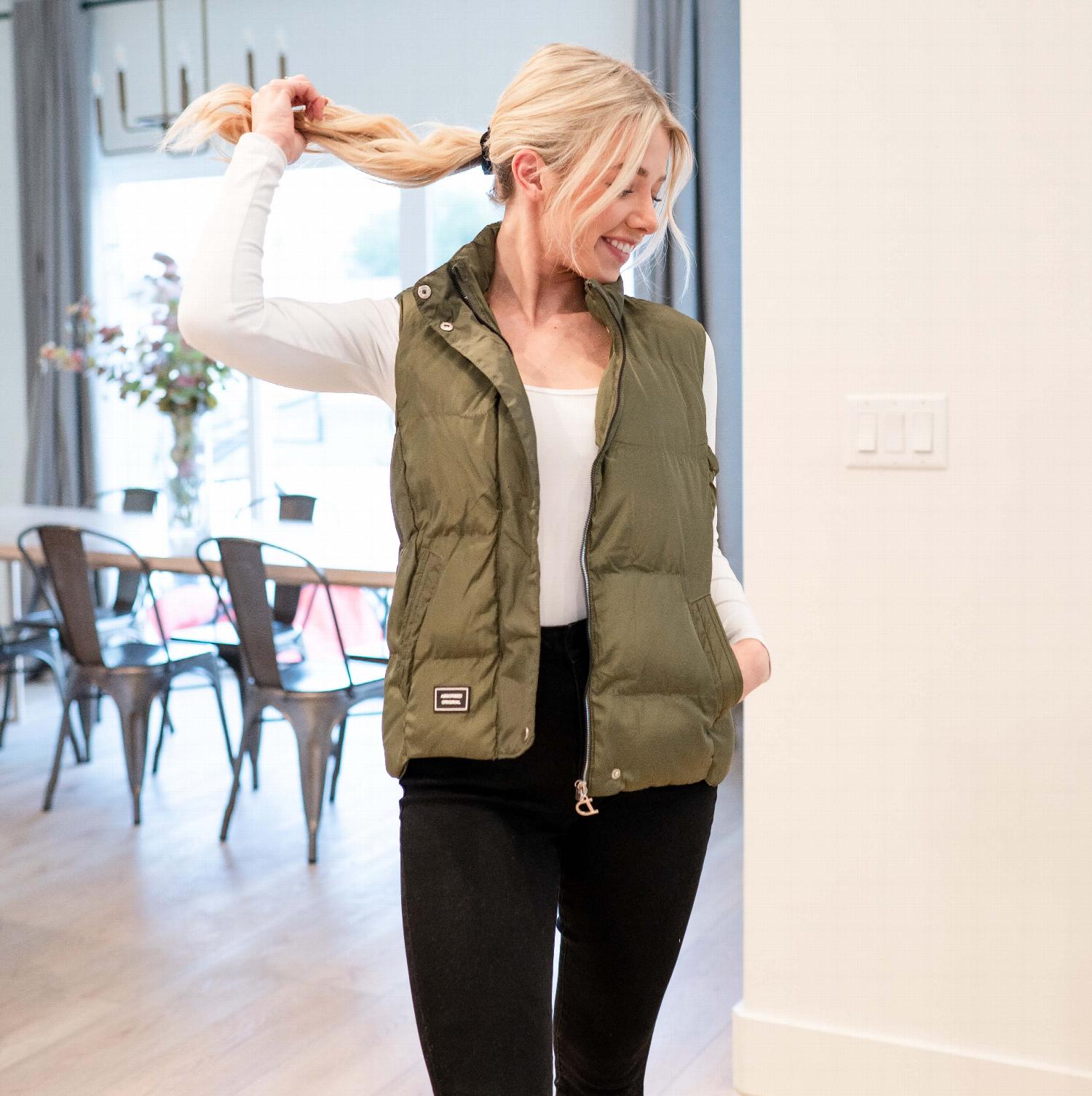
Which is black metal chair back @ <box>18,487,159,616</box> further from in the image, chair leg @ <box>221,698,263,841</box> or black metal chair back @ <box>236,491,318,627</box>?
chair leg @ <box>221,698,263,841</box>

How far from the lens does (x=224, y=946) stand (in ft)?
9.47

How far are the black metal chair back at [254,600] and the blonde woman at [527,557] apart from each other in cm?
198

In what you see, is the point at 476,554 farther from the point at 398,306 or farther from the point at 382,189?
the point at 382,189

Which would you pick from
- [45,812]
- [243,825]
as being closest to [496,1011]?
[243,825]

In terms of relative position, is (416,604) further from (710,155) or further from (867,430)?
(710,155)

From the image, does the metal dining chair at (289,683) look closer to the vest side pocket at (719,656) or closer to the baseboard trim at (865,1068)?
the baseboard trim at (865,1068)

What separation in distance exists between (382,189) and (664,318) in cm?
414

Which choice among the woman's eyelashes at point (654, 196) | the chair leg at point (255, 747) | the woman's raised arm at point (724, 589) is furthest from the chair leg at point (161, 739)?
the woman's eyelashes at point (654, 196)

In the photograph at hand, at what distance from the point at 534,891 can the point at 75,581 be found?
2671mm

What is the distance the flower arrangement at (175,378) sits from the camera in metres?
4.04

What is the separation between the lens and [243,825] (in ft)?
12.1

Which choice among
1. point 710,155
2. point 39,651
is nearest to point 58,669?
point 39,651

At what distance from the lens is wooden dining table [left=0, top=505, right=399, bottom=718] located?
3457 mm

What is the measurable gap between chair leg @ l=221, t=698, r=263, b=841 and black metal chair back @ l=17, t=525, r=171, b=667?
0.35 meters
